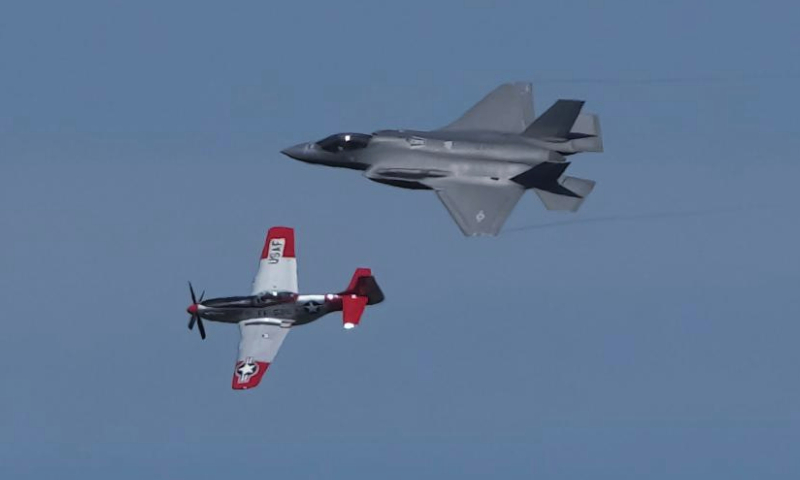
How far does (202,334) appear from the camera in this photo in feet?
316

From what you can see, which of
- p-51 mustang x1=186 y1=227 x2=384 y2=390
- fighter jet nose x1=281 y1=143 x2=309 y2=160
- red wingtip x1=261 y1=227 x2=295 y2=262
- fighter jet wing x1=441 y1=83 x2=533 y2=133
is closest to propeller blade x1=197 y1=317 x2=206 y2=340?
p-51 mustang x1=186 y1=227 x2=384 y2=390

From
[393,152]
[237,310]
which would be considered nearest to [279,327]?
[237,310]

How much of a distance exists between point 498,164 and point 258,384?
12.7 metres

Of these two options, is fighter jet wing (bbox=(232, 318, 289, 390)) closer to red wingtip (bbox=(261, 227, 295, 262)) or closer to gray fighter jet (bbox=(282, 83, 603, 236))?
red wingtip (bbox=(261, 227, 295, 262))

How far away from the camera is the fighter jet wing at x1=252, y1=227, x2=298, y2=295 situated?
97250mm

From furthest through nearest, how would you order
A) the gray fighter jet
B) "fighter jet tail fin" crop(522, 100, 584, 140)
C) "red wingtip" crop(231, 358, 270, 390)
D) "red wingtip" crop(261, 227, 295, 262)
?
"red wingtip" crop(261, 227, 295, 262) → "fighter jet tail fin" crop(522, 100, 584, 140) → the gray fighter jet → "red wingtip" crop(231, 358, 270, 390)

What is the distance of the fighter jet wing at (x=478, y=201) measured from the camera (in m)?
93.8

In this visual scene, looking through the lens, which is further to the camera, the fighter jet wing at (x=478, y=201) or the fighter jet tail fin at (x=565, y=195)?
the fighter jet tail fin at (x=565, y=195)

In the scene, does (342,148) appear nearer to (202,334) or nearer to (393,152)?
(393,152)

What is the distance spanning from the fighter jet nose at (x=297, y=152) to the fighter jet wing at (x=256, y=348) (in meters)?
7.17

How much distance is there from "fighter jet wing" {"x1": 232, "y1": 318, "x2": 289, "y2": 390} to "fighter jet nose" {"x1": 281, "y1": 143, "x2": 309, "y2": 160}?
23.5 feet

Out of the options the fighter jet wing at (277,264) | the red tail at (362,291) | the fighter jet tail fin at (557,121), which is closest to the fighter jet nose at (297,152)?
the fighter jet wing at (277,264)

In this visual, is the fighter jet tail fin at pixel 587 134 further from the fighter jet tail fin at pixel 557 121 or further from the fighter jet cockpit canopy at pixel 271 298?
the fighter jet cockpit canopy at pixel 271 298

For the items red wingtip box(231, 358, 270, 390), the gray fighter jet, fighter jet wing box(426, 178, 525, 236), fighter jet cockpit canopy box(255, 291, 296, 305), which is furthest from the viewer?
fighter jet cockpit canopy box(255, 291, 296, 305)
